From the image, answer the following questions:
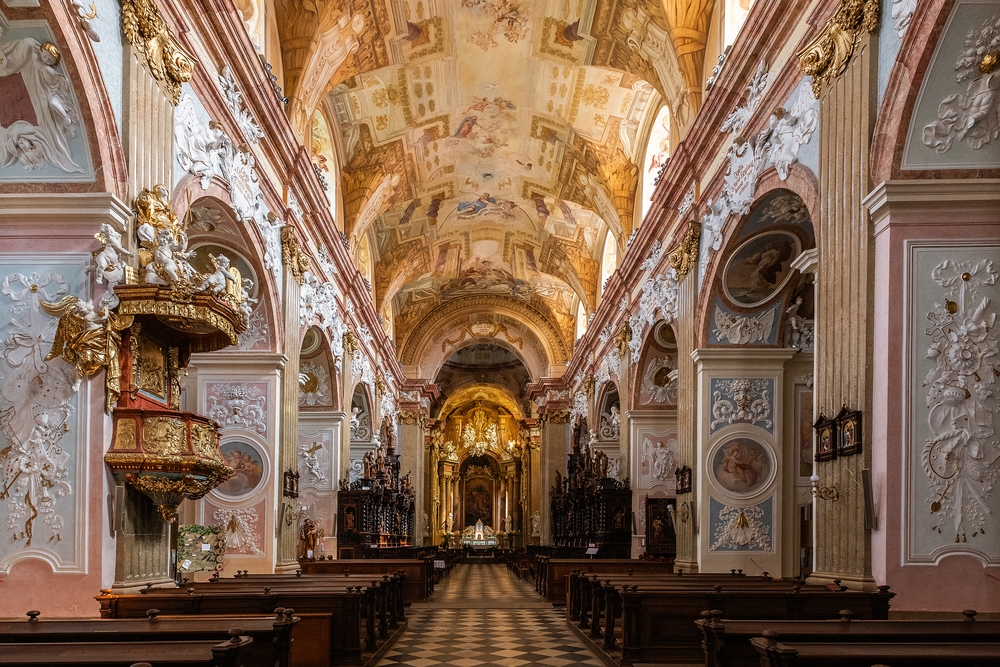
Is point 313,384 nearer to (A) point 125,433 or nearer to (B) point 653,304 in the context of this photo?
(B) point 653,304

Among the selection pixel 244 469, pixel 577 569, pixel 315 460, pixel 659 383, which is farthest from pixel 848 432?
pixel 315 460

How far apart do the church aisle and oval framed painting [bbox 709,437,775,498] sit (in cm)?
324

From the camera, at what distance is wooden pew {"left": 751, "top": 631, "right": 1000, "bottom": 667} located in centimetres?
476

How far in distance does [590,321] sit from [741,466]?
12346mm

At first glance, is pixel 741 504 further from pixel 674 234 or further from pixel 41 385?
pixel 41 385

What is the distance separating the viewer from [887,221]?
805cm

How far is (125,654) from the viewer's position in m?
4.88

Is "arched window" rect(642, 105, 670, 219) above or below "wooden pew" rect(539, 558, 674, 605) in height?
above

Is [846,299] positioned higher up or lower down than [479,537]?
higher up

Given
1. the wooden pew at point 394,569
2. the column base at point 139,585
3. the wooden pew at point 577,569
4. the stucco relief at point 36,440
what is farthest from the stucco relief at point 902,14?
the wooden pew at point 394,569

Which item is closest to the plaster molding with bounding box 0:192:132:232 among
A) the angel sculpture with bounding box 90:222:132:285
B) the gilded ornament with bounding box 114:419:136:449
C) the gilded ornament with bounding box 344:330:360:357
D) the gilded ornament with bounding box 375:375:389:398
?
the angel sculpture with bounding box 90:222:132:285

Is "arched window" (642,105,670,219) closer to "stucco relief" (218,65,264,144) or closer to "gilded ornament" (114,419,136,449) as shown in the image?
"stucco relief" (218,65,264,144)

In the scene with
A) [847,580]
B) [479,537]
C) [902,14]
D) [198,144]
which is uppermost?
[902,14]

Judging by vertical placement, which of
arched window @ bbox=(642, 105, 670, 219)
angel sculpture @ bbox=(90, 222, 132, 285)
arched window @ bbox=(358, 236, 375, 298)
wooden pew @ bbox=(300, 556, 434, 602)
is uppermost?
arched window @ bbox=(642, 105, 670, 219)
